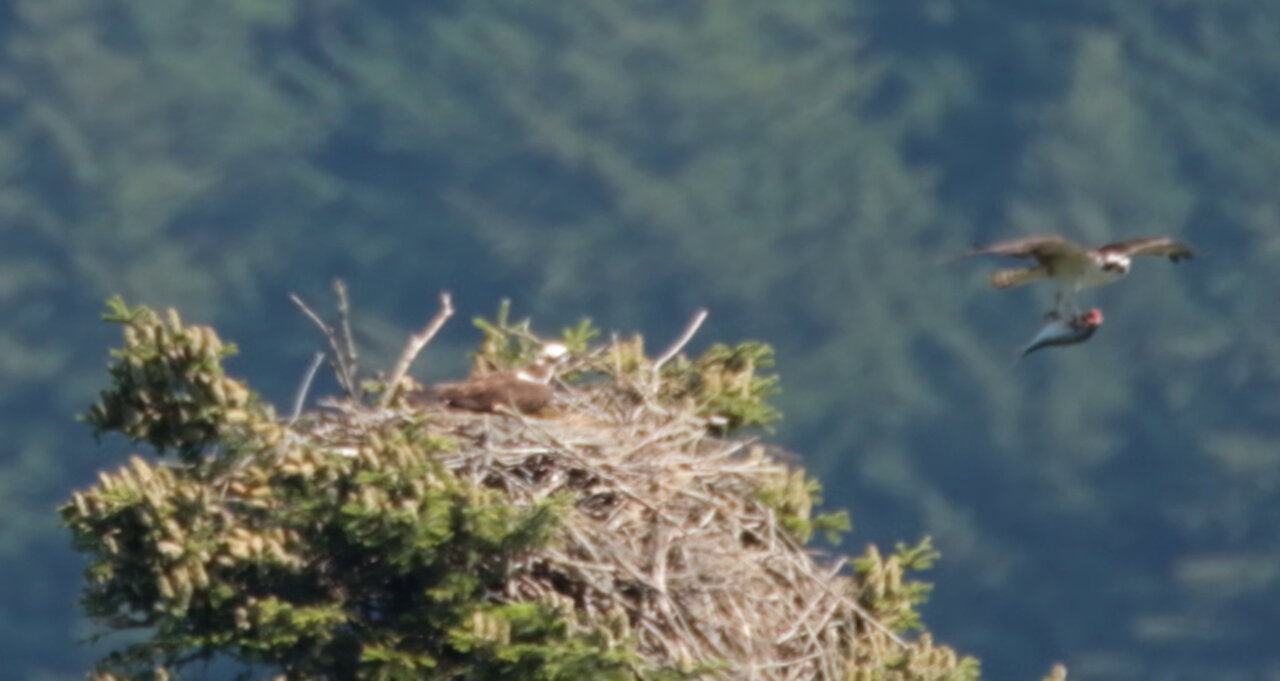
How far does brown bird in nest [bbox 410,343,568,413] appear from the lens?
10.7 meters

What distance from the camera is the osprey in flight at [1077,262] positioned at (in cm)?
1136

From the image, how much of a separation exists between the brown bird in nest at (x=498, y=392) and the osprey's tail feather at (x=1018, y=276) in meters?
2.24

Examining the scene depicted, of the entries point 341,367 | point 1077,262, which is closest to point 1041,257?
point 1077,262

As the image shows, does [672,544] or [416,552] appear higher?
[672,544]

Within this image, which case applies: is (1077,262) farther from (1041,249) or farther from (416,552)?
(416,552)

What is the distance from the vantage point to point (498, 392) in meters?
10.8

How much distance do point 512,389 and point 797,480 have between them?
1312 millimetres

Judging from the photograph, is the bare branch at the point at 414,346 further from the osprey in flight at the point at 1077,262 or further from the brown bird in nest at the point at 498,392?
the osprey in flight at the point at 1077,262

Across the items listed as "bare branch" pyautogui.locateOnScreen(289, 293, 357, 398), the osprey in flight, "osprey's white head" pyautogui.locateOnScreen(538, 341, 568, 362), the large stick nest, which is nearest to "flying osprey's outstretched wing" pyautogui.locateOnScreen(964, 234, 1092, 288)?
the osprey in flight

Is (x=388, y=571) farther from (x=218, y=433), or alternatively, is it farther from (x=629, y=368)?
(x=629, y=368)

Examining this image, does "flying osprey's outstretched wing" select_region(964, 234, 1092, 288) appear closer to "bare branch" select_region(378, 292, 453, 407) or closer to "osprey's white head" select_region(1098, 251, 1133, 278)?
"osprey's white head" select_region(1098, 251, 1133, 278)

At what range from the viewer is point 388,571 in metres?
9.40

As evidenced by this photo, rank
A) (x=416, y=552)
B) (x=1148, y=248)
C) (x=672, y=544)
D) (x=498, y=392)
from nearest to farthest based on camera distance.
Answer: (x=416, y=552) < (x=672, y=544) < (x=498, y=392) < (x=1148, y=248)

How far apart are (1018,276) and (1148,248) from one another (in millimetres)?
625
